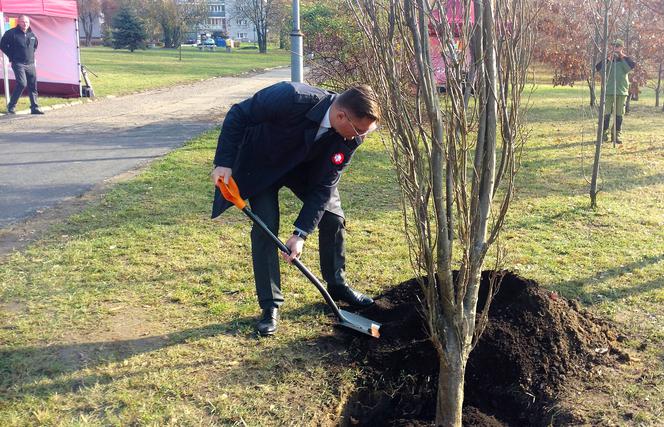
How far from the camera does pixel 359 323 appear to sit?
399 cm

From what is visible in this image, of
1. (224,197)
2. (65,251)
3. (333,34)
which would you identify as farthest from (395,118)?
(333,34)

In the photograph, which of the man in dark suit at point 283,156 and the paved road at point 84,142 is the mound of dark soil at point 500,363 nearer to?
the man in dark suit at point 283,156

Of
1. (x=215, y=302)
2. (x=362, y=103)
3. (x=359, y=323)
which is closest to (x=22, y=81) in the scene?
(x=215, y=302)

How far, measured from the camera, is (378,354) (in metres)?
3.78

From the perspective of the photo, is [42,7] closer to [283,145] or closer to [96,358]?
[283,145]

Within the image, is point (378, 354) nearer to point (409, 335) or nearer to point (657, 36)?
point (409, 335)

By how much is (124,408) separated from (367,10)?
229 cm

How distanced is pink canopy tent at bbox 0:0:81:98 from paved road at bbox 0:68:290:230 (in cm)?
110

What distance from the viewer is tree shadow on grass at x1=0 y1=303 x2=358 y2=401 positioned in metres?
3.33

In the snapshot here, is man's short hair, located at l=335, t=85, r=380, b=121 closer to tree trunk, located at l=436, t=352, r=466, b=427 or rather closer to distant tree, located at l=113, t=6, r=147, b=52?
tree trunk, located at l=436, t=352, r=466, b=427

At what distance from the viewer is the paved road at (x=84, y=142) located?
24.3ft

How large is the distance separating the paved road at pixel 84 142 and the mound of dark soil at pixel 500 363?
14.3ft

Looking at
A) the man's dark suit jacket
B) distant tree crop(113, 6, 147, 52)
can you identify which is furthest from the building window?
the man's dark suit jacket

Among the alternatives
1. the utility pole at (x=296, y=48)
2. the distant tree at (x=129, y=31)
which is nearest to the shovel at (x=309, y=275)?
the utility pole at (x=296, y=48)
